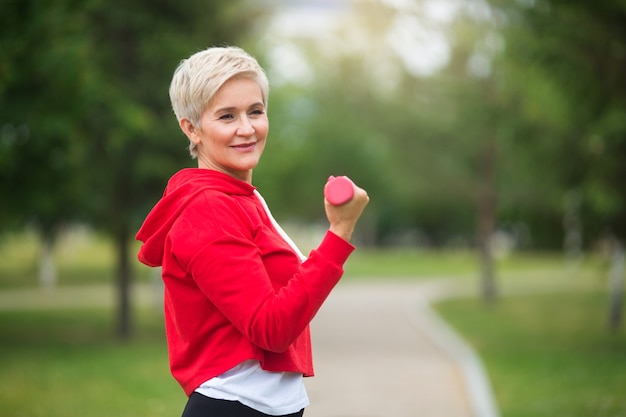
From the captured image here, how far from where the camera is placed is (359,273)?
3338 centimetres

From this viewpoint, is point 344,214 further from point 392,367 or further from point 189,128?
point 392,367

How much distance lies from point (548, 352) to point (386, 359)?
2.32m

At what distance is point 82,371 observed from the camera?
452 inches

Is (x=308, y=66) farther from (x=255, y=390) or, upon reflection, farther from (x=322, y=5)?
(x=322, y=5)

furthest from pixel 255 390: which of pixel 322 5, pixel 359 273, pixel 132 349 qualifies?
pixel 322 5

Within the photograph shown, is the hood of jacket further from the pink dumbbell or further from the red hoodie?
the pink dumbbell

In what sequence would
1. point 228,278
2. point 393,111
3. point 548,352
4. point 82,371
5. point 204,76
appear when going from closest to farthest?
point 228,278, point 204,76, point 82,371, point 548,352, point 393,111

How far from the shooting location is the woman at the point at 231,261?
194cm

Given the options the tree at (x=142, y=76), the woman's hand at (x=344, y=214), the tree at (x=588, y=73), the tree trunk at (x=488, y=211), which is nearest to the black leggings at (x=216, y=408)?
the woman's hand at (x=344, y=214)

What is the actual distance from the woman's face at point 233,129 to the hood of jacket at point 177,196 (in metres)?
0.05

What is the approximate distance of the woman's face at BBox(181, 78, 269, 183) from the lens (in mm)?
2111

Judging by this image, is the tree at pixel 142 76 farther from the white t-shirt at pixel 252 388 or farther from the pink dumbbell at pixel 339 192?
the pink dumbbell at pixel 339 192

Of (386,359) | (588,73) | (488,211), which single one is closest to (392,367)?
(386,359)

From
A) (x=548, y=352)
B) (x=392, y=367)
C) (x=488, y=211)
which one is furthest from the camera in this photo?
(x=488, y=211)
